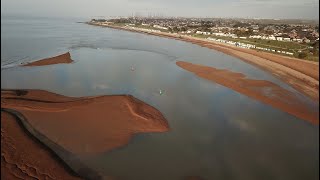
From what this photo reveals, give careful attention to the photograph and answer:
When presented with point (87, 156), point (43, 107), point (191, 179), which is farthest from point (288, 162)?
point (43, 107)

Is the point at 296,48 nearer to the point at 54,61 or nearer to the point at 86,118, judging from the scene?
the point at 54,61

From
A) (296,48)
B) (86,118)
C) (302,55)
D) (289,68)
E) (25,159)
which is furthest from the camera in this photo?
(296,48)

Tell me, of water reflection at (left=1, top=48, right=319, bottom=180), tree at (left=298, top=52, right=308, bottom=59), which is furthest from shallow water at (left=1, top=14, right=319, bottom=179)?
tree at (left=298, top=52, right=308, bottom=59)

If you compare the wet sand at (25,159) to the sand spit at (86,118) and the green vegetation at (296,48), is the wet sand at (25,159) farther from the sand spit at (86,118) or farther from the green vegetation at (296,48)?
the green vegetation at (296,48)

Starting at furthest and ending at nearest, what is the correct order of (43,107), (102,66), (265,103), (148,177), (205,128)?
(102,66)
(265,103)
(43,107)
(205,128)
(148,177)

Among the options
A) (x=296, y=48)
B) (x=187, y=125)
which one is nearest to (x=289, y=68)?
(x=296, y=48)

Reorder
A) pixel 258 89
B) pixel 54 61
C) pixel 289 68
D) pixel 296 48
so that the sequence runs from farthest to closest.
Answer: pixel 296 48 → pixel 289 68 → pixel 54 61 → pixel 258 89

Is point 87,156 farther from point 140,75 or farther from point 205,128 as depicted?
point 140,75
